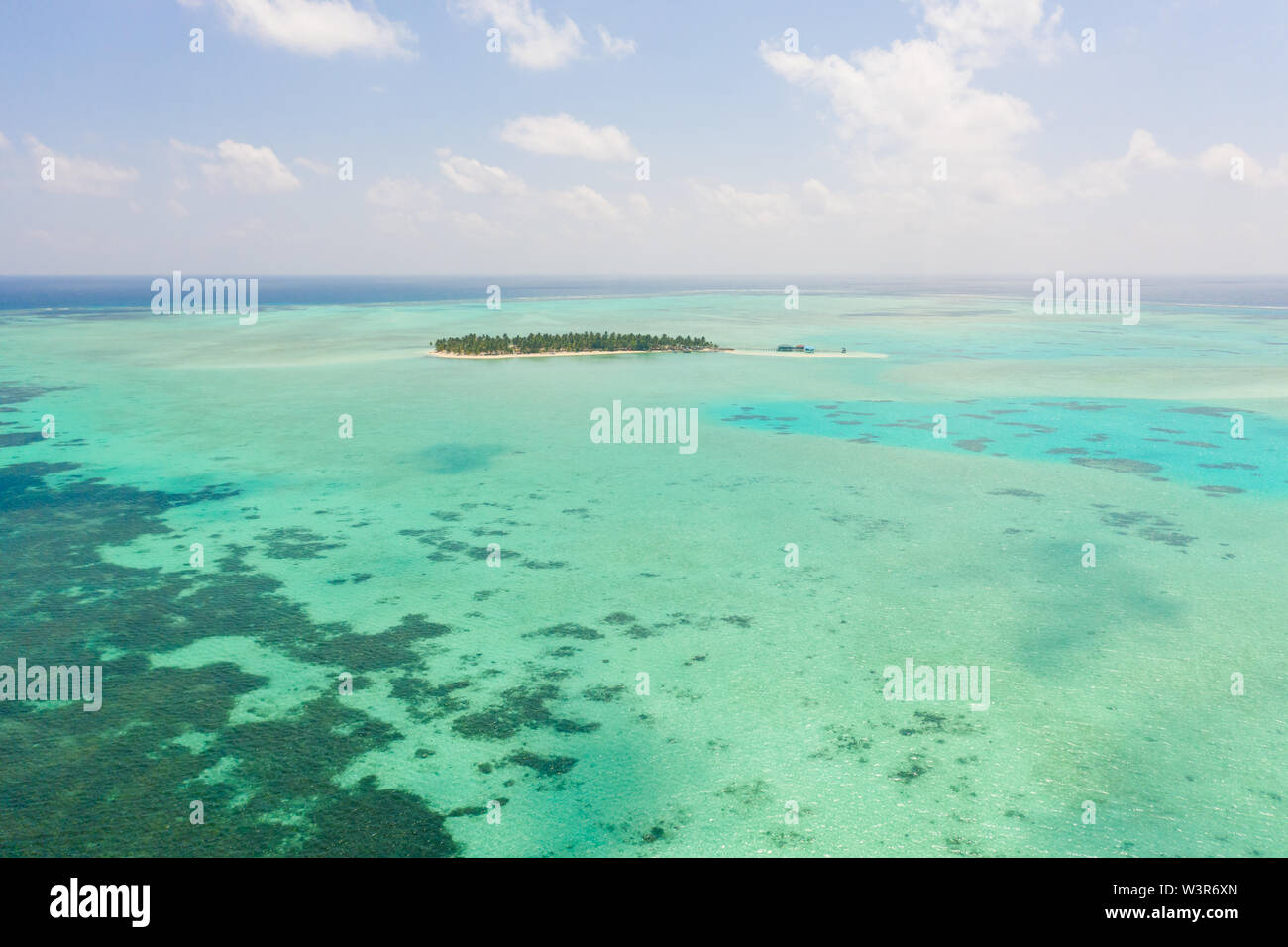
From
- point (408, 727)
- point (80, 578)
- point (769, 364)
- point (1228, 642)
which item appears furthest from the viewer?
point (769, 364)

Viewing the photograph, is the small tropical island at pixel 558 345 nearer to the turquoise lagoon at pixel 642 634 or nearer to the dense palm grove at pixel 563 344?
the dense palm grove at pixel 563 344

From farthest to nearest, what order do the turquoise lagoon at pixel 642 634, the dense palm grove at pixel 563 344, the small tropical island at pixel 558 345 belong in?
1. the dense palm grove at pixel 563 344
2. the small tropical island at pixel 558 345
3. the turquoise lagoon at pixel 642 634

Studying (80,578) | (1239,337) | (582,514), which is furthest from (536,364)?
(1239,337)

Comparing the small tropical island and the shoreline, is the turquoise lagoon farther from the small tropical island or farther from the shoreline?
the small tropical island

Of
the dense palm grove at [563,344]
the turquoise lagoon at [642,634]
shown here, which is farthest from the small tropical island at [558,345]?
the turquoise lagoon at [642,634]

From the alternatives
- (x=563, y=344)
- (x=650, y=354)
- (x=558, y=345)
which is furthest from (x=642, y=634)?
(x=563, y=344)

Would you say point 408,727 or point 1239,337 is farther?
point 1239,337

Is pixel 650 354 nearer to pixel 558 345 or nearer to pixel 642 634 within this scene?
pixel 558 345

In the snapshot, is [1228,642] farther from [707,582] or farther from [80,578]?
[80,578]
